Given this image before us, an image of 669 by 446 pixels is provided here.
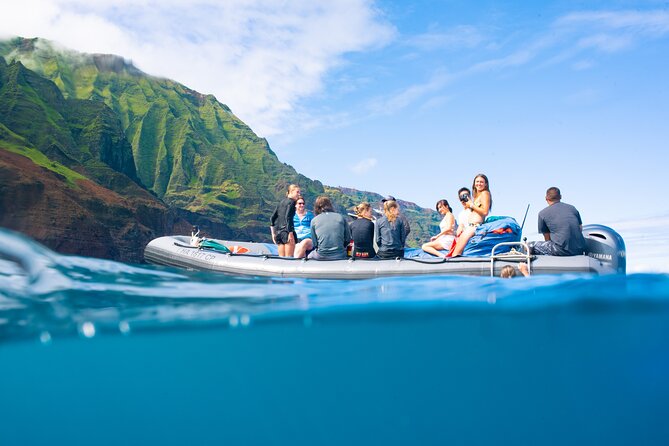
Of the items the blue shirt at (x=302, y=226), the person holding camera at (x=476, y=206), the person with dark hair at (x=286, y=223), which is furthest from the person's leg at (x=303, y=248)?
the person holding camera at (x=476, y=206)

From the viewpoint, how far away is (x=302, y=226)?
36.0 feet

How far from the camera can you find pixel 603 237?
9.13m

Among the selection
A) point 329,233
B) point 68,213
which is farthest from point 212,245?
point 68,213

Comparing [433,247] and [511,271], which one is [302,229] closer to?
[433,247]

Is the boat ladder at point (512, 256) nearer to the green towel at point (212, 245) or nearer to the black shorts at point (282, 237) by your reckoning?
the black shorts at point (282, 237)

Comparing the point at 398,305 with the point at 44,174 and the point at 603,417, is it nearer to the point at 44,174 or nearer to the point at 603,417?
the point at 603,417

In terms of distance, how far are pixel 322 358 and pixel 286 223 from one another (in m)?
2.83

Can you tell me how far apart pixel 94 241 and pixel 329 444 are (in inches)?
2517

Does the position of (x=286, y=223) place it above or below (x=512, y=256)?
above

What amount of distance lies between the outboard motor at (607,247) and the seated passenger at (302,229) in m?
4.94

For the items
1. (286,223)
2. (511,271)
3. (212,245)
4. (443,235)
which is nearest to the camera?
(511,271)

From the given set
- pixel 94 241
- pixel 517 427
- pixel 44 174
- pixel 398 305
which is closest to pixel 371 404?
pixel 398 305

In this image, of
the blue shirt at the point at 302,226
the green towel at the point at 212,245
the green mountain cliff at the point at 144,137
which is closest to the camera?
the blue shirt at the point at 302,226

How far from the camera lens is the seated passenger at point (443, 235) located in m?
9.83
